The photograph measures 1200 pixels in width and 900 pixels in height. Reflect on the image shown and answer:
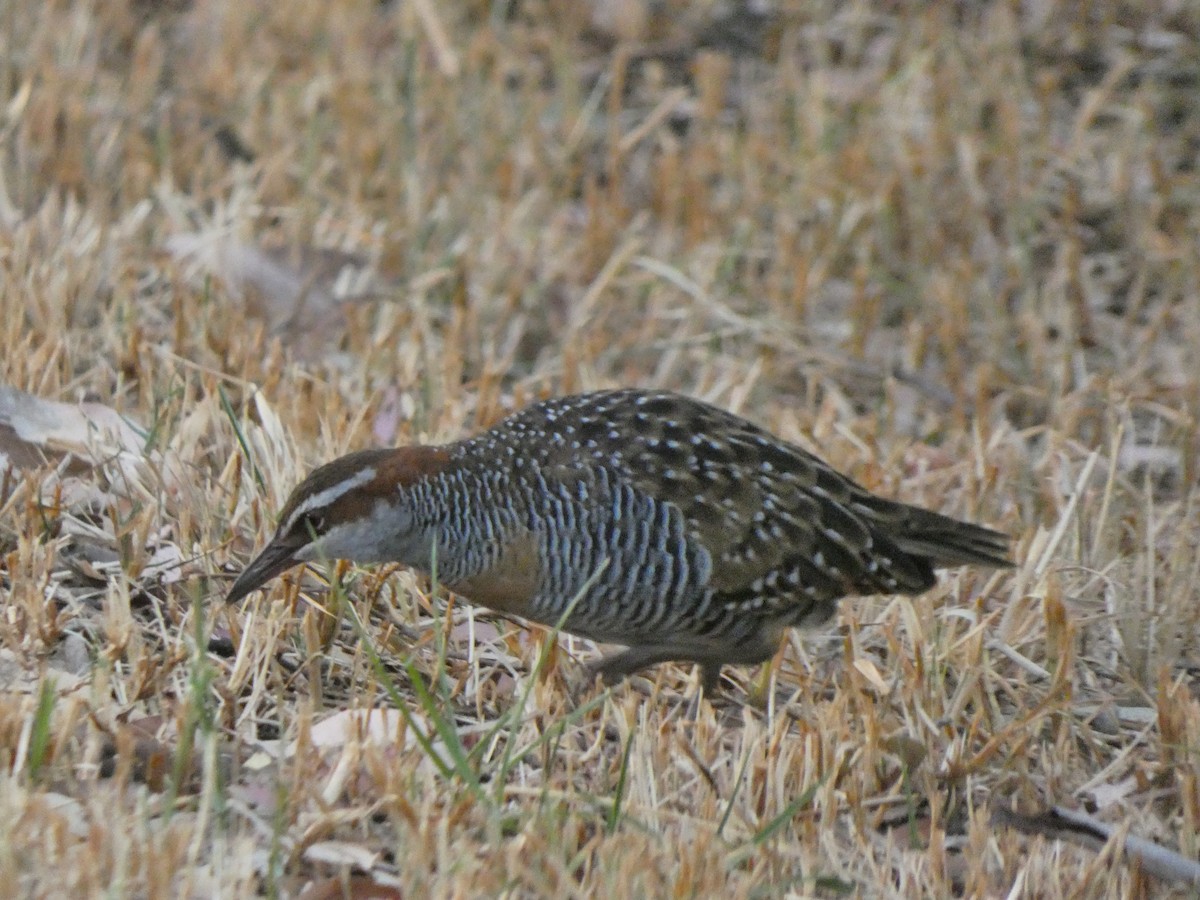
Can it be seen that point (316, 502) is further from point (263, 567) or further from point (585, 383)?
point (585, 383)

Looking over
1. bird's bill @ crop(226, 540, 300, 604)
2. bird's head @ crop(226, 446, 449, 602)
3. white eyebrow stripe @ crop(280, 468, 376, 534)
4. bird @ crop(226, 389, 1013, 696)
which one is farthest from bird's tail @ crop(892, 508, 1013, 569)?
bird's bill @ crop(226, 540, 300, 604)

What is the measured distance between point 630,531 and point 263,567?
915 millimetres

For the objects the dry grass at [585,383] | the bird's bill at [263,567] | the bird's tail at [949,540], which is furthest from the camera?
the bird's tail at [949,540]

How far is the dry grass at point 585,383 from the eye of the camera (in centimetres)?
410

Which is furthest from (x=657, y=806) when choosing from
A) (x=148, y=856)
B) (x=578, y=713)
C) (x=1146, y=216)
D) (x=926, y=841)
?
(x=1146, y=216)

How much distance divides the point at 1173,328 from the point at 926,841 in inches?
180

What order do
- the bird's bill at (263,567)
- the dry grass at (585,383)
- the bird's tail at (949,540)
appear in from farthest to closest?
1. the bird's tail at (949,540)
2. the bird's bill at (263,567)
3. the dry grass at (585,383)

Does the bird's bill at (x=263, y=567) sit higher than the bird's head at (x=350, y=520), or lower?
lower

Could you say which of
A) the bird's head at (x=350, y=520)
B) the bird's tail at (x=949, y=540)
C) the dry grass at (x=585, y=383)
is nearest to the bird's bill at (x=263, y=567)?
the bird's head at (x=350, y=520)

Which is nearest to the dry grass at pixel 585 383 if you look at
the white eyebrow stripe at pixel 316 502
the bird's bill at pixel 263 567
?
the bird's bill at pixel 263 567

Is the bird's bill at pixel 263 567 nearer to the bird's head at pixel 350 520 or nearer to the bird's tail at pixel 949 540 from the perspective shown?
the bird's head at pixel 350 520

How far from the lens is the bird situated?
15.8ft

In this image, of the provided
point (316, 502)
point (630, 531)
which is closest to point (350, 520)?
point (316, 502)

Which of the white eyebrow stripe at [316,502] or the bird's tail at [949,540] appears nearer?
the white eyebrow stripe at [316,502]
